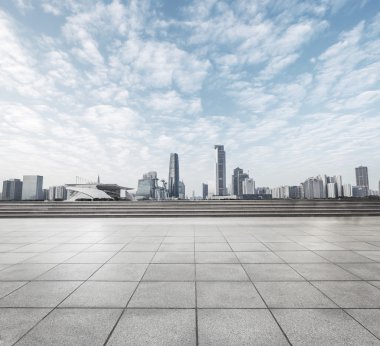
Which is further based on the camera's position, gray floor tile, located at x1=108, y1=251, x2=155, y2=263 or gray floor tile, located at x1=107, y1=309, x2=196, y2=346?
gray floor tile, located at x1=108, y1=251, x2=155, y2=263

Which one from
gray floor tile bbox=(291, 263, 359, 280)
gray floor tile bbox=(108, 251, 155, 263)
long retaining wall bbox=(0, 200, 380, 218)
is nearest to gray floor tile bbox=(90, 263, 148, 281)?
gray floor tile bbox=(108, 251, 155, 263)

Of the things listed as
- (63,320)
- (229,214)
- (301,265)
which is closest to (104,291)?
(63,320)

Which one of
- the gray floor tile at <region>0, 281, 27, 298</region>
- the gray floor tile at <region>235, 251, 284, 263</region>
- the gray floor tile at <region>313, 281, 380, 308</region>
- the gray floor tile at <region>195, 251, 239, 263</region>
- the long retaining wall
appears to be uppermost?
the long retaining wall

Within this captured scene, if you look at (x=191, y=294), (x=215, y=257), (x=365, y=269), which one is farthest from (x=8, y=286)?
(x=365, y=269)

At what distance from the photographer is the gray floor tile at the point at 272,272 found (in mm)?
5216

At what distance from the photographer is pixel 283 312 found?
373 centimetres

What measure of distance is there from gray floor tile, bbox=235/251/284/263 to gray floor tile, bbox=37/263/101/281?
383 centimetres

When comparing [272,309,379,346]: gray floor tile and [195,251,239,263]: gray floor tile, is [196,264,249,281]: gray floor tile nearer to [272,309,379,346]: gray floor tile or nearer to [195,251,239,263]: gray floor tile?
[195,251,239,263]: gray floor tile

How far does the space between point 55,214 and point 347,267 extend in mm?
19002

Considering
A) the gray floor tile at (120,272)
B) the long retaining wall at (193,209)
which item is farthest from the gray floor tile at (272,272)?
the long retaining wall at (193,209)

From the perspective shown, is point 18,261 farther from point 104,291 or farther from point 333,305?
point 333,305

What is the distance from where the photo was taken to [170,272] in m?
5.64

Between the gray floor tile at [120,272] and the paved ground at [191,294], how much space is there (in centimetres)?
2

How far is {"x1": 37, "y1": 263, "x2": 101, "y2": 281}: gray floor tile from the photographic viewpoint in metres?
5.35
